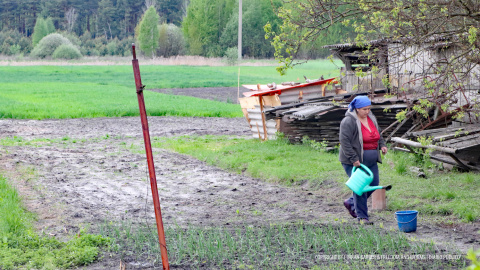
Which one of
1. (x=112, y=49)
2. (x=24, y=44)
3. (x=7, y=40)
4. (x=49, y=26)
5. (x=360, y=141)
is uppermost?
(x=49, y=26)

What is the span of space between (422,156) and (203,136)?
7985 millimetres

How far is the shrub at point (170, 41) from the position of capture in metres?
85.9

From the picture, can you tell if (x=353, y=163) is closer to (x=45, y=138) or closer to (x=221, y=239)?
(x=221, y=239)

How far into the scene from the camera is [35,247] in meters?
6.16

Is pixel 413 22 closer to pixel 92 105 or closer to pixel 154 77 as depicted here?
pixel 92 105

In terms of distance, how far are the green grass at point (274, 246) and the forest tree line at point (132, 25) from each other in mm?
50546

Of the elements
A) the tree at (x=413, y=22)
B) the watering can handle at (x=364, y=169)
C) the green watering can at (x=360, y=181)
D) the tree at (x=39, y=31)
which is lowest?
the green watering can at (x=360, y=181)

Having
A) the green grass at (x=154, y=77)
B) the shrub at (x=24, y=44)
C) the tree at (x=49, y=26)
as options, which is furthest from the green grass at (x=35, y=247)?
the tree at (x=49, y=26)

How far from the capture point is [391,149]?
12.0m

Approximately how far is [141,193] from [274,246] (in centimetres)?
410

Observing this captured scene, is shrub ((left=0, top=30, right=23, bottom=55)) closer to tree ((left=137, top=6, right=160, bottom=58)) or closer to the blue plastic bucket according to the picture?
tree ((left=137, top=6, right=160, bottom=58))

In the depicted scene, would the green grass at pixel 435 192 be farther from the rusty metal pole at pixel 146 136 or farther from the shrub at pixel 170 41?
the shrub at pixel 170 41

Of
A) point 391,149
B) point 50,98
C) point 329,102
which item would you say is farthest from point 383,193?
point 50,98

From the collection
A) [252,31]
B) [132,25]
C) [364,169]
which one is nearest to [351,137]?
[364,169]
